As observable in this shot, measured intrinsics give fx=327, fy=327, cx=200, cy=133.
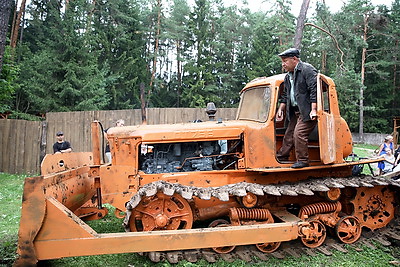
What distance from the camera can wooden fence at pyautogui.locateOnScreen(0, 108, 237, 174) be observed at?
11.6m

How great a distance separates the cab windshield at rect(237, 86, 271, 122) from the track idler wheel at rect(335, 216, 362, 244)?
2020 millimetres

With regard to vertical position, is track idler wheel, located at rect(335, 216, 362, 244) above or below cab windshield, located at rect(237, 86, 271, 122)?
below

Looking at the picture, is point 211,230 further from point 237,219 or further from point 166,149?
point 166,149

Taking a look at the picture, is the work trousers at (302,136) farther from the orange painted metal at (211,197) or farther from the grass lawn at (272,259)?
the grass lawn at (272,259)

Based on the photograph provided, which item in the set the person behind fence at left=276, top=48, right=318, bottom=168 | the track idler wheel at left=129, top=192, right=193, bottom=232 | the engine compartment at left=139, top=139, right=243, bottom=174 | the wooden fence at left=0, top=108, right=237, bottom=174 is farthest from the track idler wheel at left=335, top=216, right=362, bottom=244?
the wooden fence at left=0, top=108, right=237, bottom=174

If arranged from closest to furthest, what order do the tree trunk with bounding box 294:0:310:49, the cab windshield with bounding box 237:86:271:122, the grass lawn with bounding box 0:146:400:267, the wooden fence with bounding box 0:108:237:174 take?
the grass lawn with bounding box 0:146:400:267
the cab windshield with bounding box 237:86:271:122
the wooden fence with bounding box 0:108:237:174
the tree trunk with bounding box 294:0:310:49

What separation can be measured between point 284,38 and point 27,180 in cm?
2748

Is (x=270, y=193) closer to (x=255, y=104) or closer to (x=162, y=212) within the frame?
(x=162, y=212)

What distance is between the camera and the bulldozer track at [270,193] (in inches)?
171

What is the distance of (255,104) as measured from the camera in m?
5.50

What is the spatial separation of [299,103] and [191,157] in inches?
73.3

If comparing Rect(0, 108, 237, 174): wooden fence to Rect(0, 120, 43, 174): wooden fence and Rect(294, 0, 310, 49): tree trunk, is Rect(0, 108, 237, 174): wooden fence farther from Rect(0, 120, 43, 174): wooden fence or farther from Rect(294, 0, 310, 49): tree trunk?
Rect(294, 0, 310, 49): tree trunk

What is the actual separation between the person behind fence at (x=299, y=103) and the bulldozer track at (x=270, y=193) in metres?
0.41

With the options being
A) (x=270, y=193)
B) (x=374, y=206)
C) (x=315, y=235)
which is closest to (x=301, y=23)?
(x=374, y=206)
